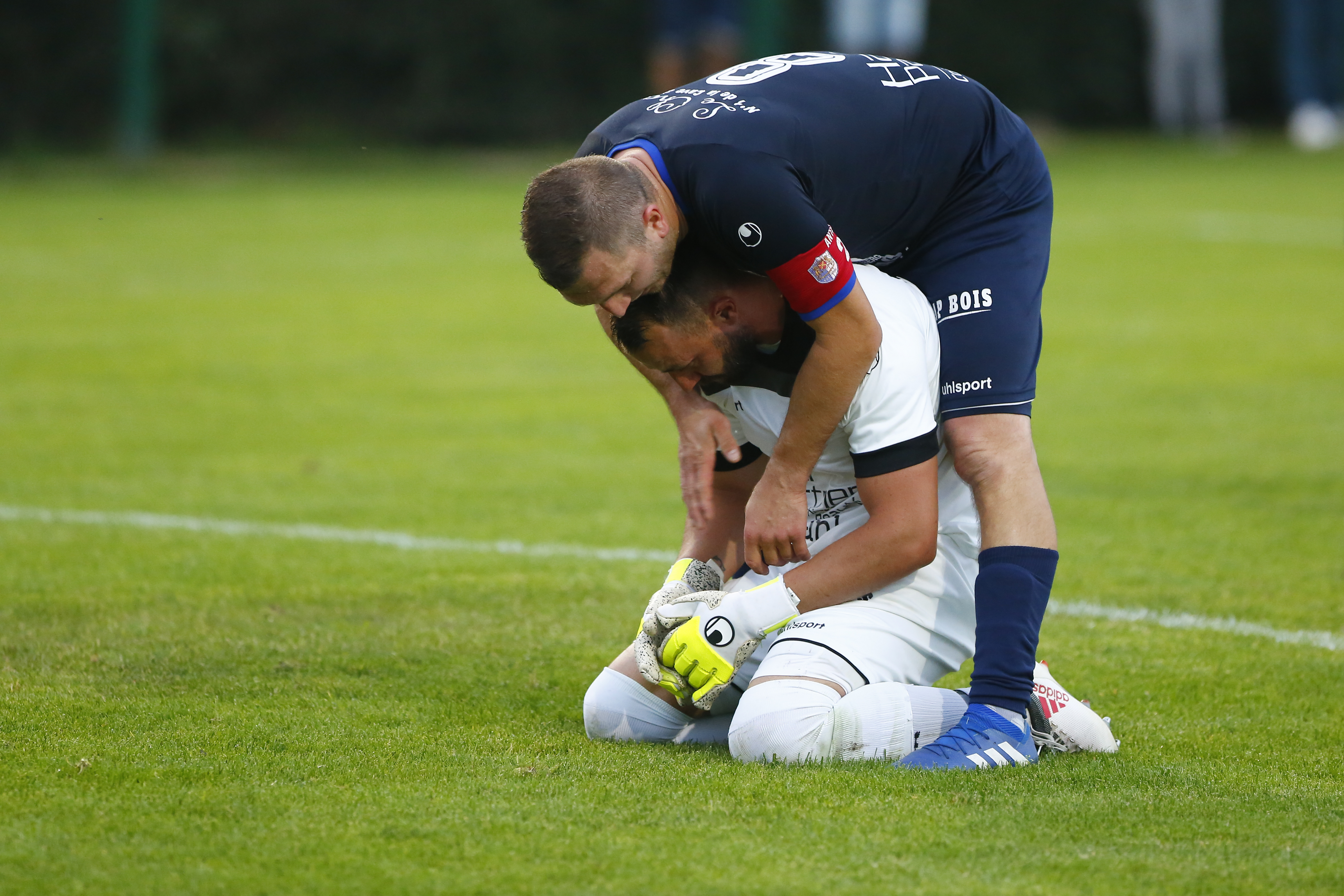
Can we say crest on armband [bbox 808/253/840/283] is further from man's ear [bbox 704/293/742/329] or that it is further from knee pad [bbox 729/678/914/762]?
knee pad [bbox 729/678/914/762]

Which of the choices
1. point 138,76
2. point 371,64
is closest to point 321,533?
point 138,76

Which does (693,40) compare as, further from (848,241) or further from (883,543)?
(883,543)

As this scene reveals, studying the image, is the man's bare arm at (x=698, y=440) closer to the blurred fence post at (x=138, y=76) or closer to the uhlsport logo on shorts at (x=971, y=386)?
the uhlsport logo on shorts at (x=971, y=386)

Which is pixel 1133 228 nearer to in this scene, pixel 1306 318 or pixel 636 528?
pixel 1306 318

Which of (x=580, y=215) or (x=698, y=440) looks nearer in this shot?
(x=580, y=215)

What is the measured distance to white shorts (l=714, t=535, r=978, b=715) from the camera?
11.6ft

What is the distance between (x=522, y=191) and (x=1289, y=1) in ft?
34.6

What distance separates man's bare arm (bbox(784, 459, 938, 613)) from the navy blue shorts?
0.24 meters

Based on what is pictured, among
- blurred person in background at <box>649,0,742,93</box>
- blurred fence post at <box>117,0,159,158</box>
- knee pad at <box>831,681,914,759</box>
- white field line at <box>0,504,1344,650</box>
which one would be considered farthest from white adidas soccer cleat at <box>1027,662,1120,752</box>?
blurred fence post at <box>117,0,159,158</box>

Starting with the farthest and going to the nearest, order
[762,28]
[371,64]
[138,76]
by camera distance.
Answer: [371,64]
[138,76]
[762,28]

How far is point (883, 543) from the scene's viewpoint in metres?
3.53

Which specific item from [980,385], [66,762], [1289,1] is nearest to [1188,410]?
[980,385]

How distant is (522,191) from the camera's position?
757 inches

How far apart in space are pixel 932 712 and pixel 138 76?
1829 centimetres
